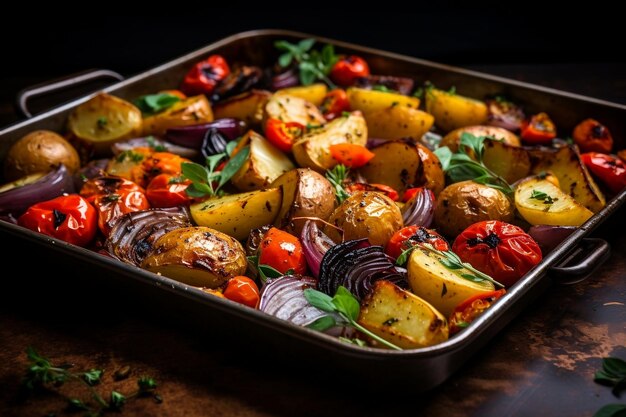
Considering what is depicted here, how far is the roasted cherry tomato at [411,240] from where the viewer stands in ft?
9.00

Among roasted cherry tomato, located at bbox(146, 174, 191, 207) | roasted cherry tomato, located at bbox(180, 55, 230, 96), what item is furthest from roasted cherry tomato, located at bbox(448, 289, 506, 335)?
roasted cherry tomato, located at bbox(180, 55, 230, 96)

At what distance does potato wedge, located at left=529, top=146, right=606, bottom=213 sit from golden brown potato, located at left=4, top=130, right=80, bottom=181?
1.84m

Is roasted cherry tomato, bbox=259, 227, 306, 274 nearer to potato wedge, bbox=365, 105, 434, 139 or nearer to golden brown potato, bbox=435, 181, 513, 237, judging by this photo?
golden brown potato, bbox=435, 181, 513, 237

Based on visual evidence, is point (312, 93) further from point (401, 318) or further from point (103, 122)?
point (401, 318)

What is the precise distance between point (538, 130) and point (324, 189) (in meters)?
1.18

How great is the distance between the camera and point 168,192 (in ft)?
10.4

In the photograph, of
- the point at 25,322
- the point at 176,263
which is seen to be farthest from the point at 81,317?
the point at 176,263

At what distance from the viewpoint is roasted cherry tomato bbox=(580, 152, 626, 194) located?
326 centimetres

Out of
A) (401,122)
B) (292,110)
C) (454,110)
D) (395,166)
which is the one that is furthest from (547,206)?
(292,110)

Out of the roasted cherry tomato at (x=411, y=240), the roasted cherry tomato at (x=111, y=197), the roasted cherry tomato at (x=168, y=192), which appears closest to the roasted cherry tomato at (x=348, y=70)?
the roasted cherry tomato at (x=168, y=192)

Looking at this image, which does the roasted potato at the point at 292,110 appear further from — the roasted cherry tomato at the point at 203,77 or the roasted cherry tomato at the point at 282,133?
the roasted cherry tomato at the point at 203,77

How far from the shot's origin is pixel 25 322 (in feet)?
9.10

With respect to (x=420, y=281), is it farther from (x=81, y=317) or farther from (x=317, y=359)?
(x=81, y=317)

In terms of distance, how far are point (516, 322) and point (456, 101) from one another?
1.35 m
